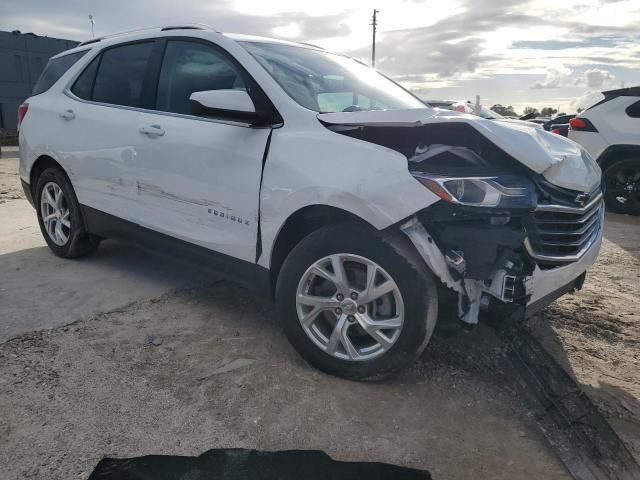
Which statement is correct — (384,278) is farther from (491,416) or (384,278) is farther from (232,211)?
(232,211)

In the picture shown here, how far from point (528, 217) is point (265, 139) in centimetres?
139

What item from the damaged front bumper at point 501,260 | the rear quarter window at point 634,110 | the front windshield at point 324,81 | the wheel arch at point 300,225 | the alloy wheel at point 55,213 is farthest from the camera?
the rear quarter window at point 634,110

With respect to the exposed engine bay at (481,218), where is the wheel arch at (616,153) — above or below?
below

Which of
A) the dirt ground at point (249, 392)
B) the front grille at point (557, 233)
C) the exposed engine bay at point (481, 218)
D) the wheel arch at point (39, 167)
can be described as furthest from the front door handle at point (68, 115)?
the front grille at point (557, 233)

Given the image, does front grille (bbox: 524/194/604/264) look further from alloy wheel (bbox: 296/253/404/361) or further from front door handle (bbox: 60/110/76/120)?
front door handle (bbox: 60/110/76/120)

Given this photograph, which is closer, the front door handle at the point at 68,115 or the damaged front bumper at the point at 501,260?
the damaged front bumper at the point at 501,260

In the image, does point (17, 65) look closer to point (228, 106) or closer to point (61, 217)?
point (61, 217)

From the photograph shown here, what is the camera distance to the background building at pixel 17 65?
1811 centimetres

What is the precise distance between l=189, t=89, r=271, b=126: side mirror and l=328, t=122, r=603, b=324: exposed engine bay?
542mm

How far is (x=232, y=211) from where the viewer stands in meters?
3.00

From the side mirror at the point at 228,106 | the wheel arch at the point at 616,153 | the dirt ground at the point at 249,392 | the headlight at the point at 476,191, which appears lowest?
the dirt ground at the point at 249,392

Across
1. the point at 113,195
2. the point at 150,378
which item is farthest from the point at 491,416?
the point at 113,195

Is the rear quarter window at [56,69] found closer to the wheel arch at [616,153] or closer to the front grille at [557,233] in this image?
the front grille at [557,233]

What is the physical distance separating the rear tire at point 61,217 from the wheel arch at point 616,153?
683 cm
